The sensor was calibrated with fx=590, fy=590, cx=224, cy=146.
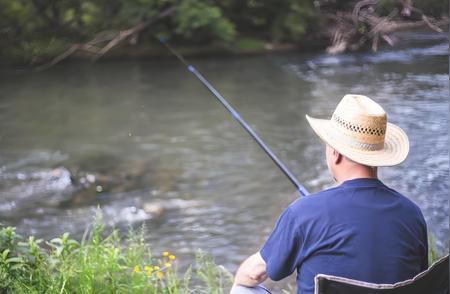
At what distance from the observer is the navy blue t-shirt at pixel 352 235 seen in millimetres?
1619

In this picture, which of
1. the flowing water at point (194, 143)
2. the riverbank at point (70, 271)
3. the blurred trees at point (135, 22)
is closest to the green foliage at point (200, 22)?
the blurred trees at point (135, 22)

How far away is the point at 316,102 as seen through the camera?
9305 mm

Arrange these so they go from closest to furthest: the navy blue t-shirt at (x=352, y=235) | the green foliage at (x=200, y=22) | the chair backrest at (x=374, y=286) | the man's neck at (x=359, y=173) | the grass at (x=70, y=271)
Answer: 1. the chair backrest at (x=374, y=286)
2. the navy blue t-shirt at (x=352, y=235)
3. the man's neck at (x=359, y=173)
4. the grass at (x=70, y=271)
5. the green foliage at (x=200, y=22)

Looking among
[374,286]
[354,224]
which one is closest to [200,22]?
[354,224]

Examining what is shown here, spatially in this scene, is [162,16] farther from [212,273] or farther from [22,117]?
[212,273]

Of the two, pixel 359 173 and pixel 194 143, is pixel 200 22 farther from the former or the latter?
pixel 359 173

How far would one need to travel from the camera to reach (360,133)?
178 cm

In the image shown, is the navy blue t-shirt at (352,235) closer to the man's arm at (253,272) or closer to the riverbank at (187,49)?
the man's arm at (253,272)

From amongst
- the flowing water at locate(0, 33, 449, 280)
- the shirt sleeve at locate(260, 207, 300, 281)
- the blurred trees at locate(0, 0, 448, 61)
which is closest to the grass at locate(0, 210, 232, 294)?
the shirt sleeve at locate(260, 207, 300, 281)

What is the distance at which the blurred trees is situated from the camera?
14.1 m

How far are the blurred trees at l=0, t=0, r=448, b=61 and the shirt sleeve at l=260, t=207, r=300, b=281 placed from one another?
491 inches

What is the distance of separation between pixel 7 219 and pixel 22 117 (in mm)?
4134

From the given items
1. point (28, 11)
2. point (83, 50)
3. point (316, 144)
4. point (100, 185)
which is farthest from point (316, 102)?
point (28, 11)

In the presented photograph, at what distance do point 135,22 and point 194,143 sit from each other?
791 cm
